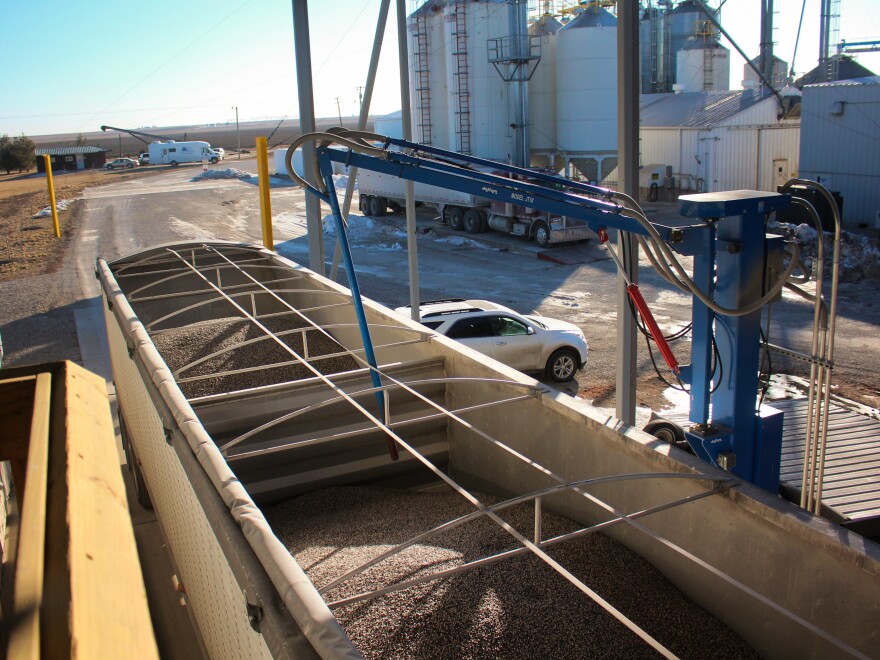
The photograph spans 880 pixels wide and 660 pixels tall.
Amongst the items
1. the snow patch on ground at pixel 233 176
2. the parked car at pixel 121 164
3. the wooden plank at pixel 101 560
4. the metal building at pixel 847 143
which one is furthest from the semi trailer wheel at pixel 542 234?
the parked car at pixel 121 164

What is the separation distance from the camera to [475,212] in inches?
1231

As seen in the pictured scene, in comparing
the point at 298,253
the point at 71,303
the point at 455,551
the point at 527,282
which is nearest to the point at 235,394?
the point at 455,551

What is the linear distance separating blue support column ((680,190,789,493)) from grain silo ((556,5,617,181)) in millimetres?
25962

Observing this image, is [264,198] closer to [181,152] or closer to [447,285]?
[447,285]

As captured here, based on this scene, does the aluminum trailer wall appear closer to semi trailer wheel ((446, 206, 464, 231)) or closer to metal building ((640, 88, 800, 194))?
semi trailer wheel ((446, 206, 464, 231))

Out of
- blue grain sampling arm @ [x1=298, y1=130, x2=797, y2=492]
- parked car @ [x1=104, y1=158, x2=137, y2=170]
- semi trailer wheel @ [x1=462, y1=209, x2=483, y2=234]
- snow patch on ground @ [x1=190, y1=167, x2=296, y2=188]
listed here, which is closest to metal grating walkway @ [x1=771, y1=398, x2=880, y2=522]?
blue grain sampling arm @ [x1=298, y1=130, x2=797, y2=492]

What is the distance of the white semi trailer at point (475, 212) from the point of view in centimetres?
2792

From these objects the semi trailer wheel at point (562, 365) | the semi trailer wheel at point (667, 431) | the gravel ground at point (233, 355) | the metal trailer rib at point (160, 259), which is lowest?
the semi trailer wheel at point (562, 365)

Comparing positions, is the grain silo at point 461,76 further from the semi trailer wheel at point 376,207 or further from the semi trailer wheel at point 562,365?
the semi trailer wheel at point 562,365

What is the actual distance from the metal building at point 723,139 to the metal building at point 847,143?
3.10 m

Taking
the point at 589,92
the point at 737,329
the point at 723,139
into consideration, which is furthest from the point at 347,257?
the point at 723,139

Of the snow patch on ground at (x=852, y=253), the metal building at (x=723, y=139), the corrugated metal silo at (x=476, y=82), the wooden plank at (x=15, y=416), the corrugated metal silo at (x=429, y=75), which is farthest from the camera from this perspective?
the metal building at (x=723, y=139)

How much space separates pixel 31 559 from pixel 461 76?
32.8 m

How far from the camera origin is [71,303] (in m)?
20.1
